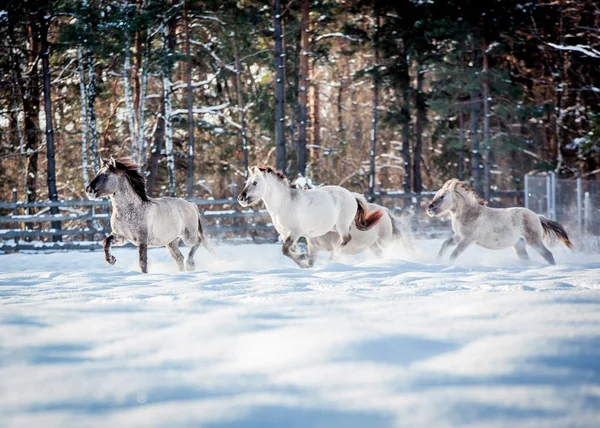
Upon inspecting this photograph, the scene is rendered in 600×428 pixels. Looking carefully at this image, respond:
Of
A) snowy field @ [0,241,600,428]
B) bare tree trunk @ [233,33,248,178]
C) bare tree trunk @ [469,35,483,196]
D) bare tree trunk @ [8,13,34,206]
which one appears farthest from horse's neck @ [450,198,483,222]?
bare tree trunk @ [8,13,34,206]

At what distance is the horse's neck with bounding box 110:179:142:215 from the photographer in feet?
26.2

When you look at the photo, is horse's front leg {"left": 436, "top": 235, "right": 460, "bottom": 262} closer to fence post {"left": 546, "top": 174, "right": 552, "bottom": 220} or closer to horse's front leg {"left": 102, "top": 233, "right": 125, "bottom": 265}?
horse's front leg {"left": 102, "top": 233, "right": 125, "bottom": 265}

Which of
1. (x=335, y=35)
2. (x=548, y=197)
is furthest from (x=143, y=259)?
(x=335, y=35)

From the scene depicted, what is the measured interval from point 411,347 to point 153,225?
571 cm

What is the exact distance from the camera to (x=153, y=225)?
8281 mm

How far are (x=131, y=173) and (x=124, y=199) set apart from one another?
15.4 inches

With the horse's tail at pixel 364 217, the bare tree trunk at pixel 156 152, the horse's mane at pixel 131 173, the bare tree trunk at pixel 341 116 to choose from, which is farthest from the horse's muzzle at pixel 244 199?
the bare tree trunk at pixel 341 116

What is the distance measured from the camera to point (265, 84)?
2495 centimetres

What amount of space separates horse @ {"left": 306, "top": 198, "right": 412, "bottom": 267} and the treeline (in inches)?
338

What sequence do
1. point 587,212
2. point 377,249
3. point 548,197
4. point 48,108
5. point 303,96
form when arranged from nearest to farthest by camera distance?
point 377,249, point 587,212, point 548,197, point 48,108, point 303,96

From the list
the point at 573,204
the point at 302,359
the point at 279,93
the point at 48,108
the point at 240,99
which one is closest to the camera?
the point at 302,359

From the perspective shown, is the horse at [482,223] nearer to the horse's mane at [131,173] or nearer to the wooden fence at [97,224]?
the horse's mane at [131,173]

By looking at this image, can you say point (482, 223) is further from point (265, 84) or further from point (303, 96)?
point (265, 84)

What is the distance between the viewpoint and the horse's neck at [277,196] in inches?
348
